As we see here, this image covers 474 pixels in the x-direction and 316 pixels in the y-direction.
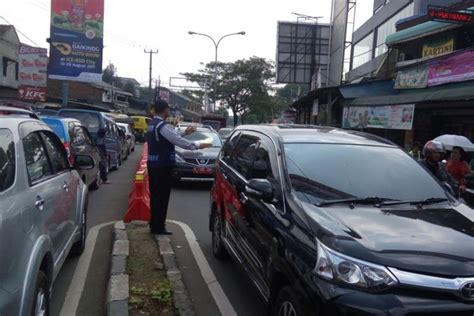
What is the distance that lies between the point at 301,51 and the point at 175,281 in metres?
37.9

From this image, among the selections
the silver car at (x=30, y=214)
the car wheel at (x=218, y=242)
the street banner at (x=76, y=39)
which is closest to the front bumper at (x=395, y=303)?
the silver car at (x=30, y=214)

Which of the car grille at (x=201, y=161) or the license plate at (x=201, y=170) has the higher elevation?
the car grille at (x=201, y=161)

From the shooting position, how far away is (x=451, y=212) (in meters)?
3.85

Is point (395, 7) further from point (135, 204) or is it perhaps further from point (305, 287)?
point (305, 287)

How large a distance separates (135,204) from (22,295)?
4642mm

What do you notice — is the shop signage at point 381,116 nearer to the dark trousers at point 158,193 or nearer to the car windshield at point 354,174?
the dark trousers at point 158,193

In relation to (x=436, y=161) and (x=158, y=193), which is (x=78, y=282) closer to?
(x=158, y=193)

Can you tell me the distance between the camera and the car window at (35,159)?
3.63m

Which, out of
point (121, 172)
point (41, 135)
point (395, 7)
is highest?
point (395, 7)

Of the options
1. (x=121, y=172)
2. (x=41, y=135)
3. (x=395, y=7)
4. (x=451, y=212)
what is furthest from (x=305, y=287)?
(x=395, y=7)

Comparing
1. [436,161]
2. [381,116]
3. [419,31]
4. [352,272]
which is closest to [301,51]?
[419,31]

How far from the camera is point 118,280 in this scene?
4.73 meters

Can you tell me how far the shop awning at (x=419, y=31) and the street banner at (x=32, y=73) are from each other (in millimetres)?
16367

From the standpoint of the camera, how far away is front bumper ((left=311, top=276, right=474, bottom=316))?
2.72 meters
